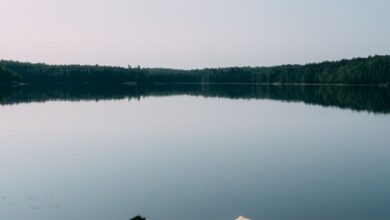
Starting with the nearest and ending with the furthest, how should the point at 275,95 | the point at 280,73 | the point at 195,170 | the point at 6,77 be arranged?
the point at 195,170
the point at 275,95
the point at 6,77
the point at 280,73

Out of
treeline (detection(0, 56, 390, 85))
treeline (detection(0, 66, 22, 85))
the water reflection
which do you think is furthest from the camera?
treeline (detection(0, 56, 390, 85))

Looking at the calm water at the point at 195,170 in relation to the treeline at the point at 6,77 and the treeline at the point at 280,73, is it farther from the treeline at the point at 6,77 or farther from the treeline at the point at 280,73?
the treeline at the point at 280,73

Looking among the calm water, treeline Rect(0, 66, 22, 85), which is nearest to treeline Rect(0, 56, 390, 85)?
treeline Rect(0, 66, 22, 85)

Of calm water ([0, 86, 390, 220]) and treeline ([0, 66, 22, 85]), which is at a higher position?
treeline ([0, 66, 22, 85])

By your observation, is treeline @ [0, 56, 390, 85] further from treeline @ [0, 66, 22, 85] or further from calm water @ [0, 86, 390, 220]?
calm water @ [0, 86, 390, 220]

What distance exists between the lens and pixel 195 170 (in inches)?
1062

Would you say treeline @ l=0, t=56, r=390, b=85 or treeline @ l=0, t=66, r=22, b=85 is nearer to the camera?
treeline @ l=0, t=66, r=22, b=85

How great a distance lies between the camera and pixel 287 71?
623 feet

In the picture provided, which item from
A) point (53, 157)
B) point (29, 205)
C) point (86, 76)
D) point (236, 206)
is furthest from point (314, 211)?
point (86, 76)

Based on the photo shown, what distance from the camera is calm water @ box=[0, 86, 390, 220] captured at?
19953 millimetres

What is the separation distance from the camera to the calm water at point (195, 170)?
65.5ft

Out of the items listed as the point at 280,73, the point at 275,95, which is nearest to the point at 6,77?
the point at 275,95

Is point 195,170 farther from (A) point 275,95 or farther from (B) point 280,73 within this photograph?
(B) point 280,73

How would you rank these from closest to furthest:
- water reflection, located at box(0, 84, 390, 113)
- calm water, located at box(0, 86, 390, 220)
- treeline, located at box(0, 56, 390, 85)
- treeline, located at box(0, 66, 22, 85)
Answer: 1. calm water, located at box(0, 86, 390, 220)
2. water reflection, located at box(0, 84, 390, 113)
3. treeline, located at box(0, 66, 22, 85)
4. treeline, located at box(0, 56, 390, 85)
